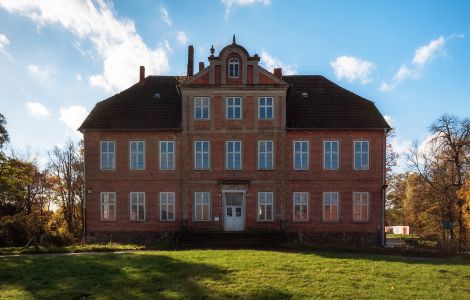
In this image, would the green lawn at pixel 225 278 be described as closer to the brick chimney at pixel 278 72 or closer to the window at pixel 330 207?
the window at pixel 330 207

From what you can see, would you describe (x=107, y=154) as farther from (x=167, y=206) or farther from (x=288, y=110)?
(x=288, y=110)

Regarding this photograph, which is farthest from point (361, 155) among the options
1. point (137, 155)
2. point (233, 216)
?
point (137, 155)

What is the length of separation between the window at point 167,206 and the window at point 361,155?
11773 millimetres

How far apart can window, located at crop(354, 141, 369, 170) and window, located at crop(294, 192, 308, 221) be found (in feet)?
12.3

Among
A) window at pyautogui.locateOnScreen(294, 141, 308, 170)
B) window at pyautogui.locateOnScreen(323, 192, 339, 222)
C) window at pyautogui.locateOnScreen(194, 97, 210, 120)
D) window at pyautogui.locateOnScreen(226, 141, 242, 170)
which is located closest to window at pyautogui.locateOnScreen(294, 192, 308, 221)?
window at pyautogui.locateOnScreen(323, 192, 339, 222)

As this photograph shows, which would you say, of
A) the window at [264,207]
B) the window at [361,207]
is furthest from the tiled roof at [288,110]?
the window at [264,207]

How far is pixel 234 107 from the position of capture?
1137 inches

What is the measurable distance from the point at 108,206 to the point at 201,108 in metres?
8.56

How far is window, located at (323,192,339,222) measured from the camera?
28.7 meters

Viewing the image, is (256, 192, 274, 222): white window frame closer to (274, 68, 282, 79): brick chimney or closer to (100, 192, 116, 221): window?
(274, 68, 282, 79): brick chimney

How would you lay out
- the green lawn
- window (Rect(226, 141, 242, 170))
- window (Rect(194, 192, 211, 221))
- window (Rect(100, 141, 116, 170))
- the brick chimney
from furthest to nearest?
the brick chimney < window (Rect(100, 141, 116, 170)) < window (Rect(226, 141, 242, 170)) < window (Rect(194, 192, 211, 221)) < the green lawn

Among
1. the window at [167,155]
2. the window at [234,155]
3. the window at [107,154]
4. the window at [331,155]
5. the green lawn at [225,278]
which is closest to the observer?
the green lawn at [225,278]

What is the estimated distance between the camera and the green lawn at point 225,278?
12531mm

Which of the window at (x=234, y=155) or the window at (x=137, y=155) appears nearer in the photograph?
the window at (x=234, y=155)
